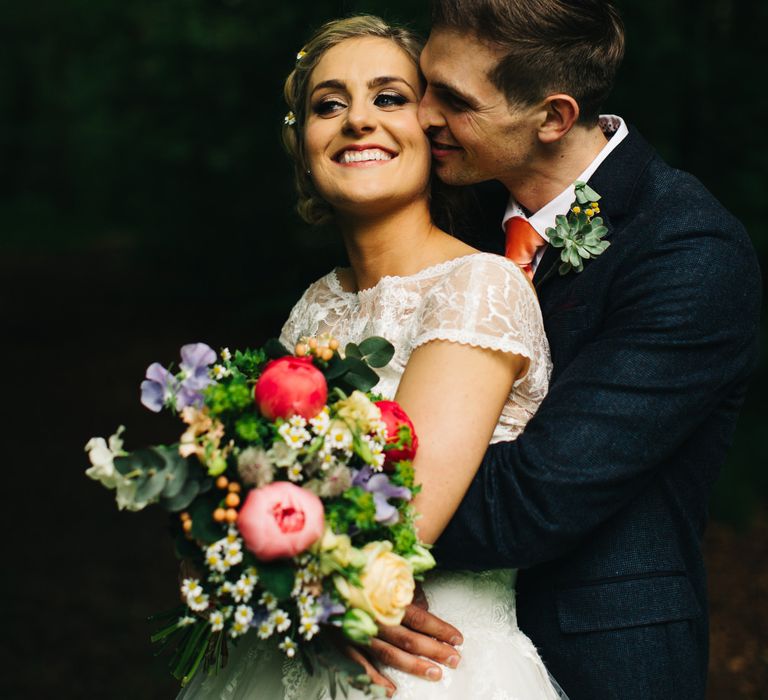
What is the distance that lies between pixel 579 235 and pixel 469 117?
Result: 53cm

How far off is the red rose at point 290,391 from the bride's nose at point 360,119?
99 cm

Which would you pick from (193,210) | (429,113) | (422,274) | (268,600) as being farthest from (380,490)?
(193,210)

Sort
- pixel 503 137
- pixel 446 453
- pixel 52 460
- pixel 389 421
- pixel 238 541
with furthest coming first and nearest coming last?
pixel 52 460 → pixel 503 137 → pixel 446 453 → pixel 389 421 → pixel 238 541

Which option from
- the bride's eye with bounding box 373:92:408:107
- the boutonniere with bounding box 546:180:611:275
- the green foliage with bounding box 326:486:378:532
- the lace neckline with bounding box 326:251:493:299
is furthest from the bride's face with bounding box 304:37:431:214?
the green foliage with bounding box 326:486:378:532

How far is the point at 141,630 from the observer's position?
268 inches

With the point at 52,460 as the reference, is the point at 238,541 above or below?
above

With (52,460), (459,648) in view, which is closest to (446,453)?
(459,648)

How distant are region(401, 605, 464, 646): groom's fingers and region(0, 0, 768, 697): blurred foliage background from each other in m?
1.80

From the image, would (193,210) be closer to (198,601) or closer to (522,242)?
(522,242)

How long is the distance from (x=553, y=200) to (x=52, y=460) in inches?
307

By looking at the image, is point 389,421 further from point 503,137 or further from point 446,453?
point 503,137

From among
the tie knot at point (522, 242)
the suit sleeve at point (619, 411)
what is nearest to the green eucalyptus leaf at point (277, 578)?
the suit sleeve at point (619, 411)

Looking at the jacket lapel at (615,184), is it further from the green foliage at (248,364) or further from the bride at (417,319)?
the green foliage at (248,364)

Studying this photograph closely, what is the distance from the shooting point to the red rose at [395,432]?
2295 mm
